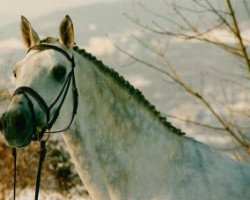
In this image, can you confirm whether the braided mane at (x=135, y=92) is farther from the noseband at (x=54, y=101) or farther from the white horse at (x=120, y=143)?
the noseband at (x=54, y=101)

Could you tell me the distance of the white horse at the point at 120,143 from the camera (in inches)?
186

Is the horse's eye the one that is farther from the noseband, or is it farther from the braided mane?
the braided mane

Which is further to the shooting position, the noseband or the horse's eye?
the horse's eye

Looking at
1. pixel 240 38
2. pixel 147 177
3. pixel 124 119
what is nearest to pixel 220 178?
pixel 147 177

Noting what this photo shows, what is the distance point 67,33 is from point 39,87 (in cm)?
69

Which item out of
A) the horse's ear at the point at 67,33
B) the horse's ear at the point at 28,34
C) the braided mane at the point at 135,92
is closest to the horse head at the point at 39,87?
the horse's ear at the point at 67,33

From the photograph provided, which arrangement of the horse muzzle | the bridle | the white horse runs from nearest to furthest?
the horse muzzle → the bridle → the white horse

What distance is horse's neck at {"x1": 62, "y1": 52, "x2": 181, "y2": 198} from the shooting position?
4.74 metres

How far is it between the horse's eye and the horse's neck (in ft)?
0.69

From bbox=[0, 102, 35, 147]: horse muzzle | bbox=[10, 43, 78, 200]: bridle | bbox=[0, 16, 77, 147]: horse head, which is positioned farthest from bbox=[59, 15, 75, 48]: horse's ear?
bbox=[0, 102, 35, 147]: horse muzzle

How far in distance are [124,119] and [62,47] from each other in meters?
0.96

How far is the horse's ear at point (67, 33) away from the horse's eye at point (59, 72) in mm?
362

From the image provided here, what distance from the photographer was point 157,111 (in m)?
4.98

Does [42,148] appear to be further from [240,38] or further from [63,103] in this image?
[240,38]
